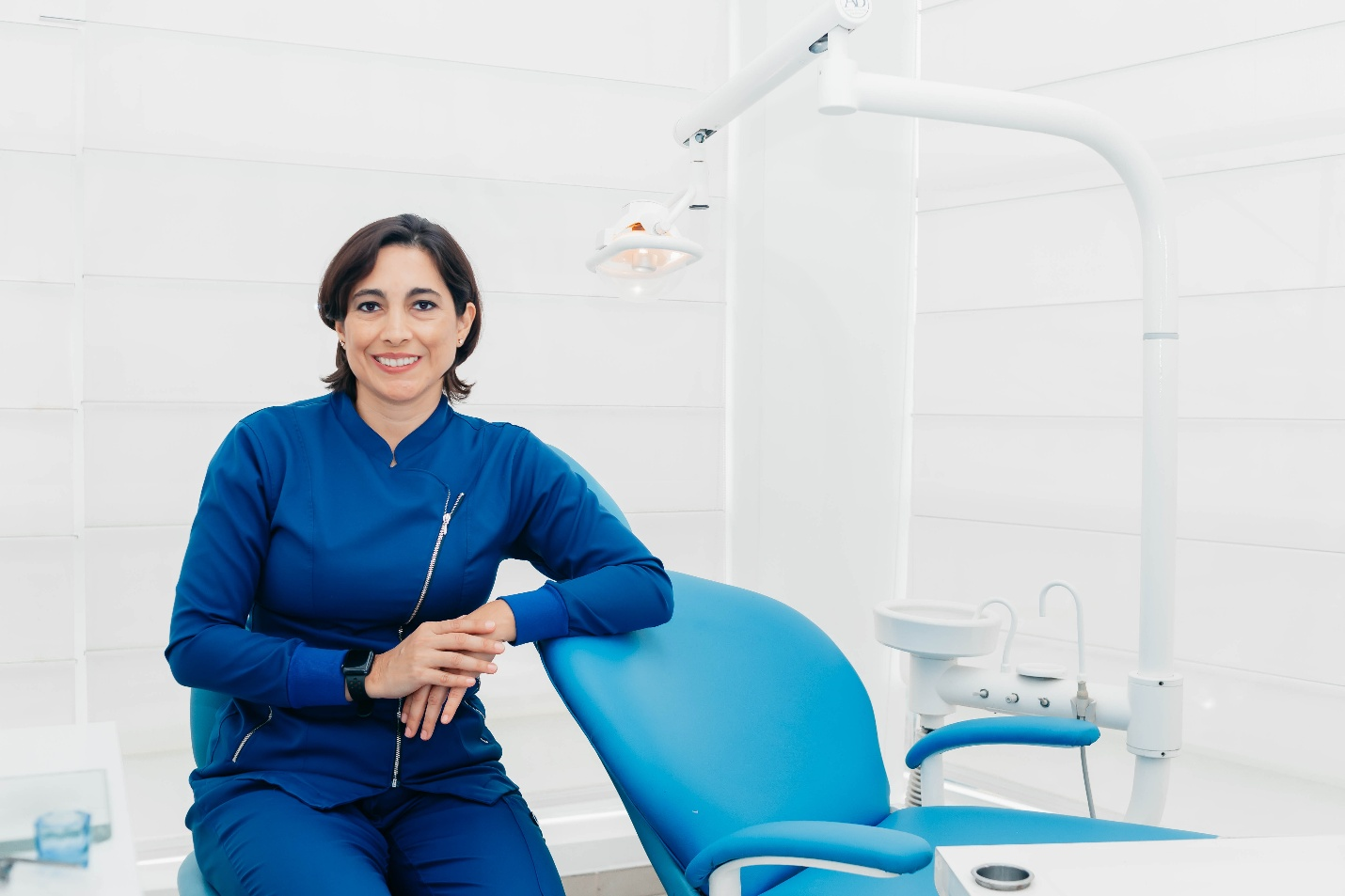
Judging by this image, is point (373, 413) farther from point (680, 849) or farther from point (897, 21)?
point (897, 21)

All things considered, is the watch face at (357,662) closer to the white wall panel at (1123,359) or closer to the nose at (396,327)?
the nose at (396,327)

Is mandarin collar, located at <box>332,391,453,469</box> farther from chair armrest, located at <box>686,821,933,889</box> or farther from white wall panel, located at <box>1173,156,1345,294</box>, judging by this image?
white wall panel, located at <box>1173,156,1345,294</box>

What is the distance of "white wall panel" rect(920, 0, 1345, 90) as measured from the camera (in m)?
2.34

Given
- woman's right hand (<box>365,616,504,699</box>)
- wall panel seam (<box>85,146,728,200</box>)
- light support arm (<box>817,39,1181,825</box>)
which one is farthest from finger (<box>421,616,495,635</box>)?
wall panel seam (<box>85,146,728,200</box>)

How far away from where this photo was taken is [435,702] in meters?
1.53

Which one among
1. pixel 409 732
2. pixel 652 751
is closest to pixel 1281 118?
pixel 652 751

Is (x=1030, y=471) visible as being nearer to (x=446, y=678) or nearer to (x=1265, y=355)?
(x=1265, y=355)

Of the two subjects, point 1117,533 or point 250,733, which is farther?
point 1117,533

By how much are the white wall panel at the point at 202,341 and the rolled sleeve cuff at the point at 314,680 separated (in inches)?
49.3

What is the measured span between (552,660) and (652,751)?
0.65ft

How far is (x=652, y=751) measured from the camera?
145cm

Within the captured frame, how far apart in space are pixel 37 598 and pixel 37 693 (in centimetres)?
21

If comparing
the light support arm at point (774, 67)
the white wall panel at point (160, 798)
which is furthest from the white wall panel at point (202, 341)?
the light support arm at point (774, 67)

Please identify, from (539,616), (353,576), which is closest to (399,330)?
(353,576)
